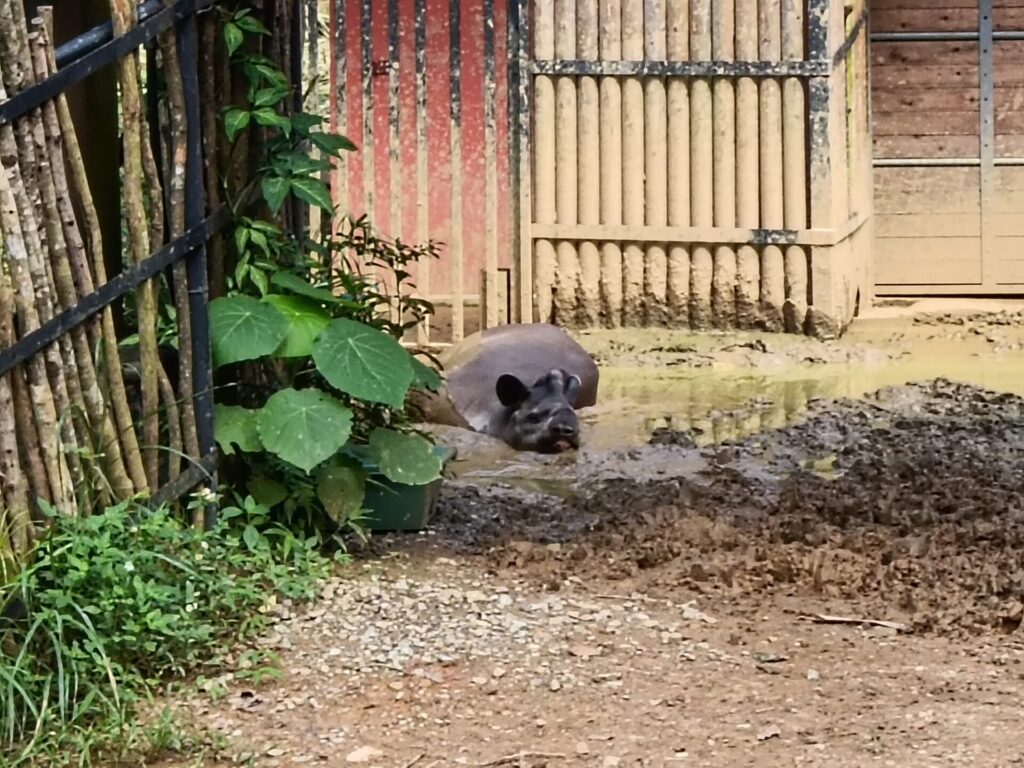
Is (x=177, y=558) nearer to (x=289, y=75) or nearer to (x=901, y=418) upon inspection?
(x=289, y=75)

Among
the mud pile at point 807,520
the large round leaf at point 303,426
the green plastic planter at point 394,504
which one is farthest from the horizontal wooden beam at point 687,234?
the large round leaf at point 303,426

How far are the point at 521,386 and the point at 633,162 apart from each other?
8.35 ft

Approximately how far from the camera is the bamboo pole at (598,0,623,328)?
33.5 feet

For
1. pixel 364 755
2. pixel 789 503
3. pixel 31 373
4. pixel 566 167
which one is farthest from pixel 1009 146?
pixel 364 755

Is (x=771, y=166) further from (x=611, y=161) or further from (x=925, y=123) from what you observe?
(x=925, y=123)

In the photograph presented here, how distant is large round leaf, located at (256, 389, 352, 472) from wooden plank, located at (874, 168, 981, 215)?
753 cm

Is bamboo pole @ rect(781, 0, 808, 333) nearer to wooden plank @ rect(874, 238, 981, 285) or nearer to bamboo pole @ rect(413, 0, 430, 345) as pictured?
wooden plank @ rect(874, 238, 981, 285)

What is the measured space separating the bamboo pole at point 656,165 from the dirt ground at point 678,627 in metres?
3.31

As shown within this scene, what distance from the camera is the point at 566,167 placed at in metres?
10.4

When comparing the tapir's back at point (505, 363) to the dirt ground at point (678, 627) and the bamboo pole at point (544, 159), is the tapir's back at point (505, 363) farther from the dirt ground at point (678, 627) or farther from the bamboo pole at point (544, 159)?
the dirt ground at point (678, 627)

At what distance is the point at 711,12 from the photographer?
1012cm

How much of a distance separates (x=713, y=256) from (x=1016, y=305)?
7.81 feet

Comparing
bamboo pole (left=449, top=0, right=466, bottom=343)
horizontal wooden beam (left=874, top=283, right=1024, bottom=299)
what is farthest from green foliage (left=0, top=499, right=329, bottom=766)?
horizontal wooden beam (left=874, top=283, right=1024, bottom=299)

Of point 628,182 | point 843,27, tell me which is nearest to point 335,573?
point 628,182
